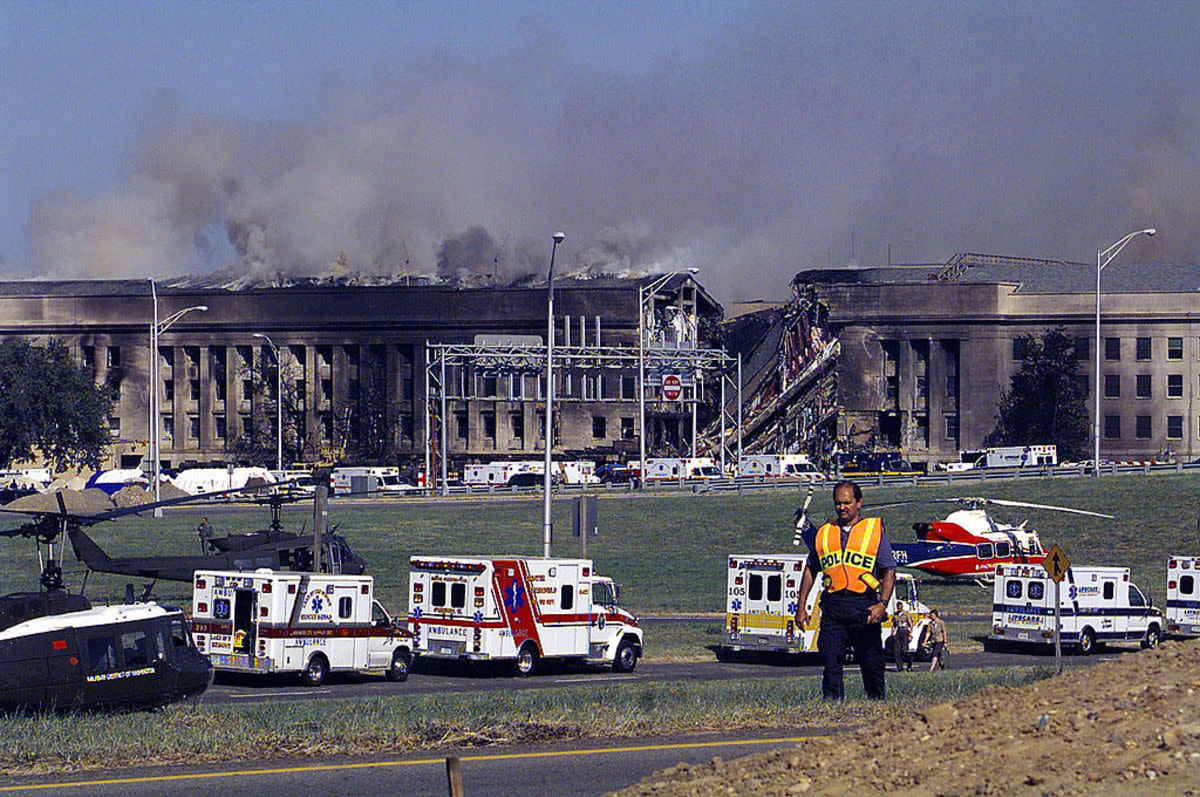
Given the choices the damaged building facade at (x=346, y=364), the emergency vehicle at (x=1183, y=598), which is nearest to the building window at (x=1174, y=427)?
the damaged building facade at (x=346, y=364)

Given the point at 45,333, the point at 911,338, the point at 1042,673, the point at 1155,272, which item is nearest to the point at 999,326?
the point at 911,338

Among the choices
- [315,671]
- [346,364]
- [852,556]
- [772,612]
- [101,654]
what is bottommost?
[315,671]

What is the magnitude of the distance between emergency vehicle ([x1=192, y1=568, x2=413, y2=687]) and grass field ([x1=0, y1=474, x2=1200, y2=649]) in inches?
529

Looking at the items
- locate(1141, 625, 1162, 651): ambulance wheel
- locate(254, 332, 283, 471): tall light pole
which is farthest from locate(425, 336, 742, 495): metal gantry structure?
locate(1141, 625, 1162, 651): ambulance wheel

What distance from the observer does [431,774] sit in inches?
500

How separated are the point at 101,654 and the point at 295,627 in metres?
9.41

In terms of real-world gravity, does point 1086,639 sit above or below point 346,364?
below

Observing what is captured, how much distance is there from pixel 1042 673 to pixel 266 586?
632 inches

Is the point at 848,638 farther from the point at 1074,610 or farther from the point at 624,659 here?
the point at 1074,610

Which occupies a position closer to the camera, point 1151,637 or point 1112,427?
point 1151,637

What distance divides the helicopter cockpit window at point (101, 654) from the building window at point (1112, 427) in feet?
342

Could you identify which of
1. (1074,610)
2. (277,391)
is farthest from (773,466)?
(1074,610)

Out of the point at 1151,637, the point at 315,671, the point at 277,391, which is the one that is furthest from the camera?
the point at 277,391

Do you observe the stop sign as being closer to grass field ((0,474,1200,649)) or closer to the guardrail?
the guardrail
